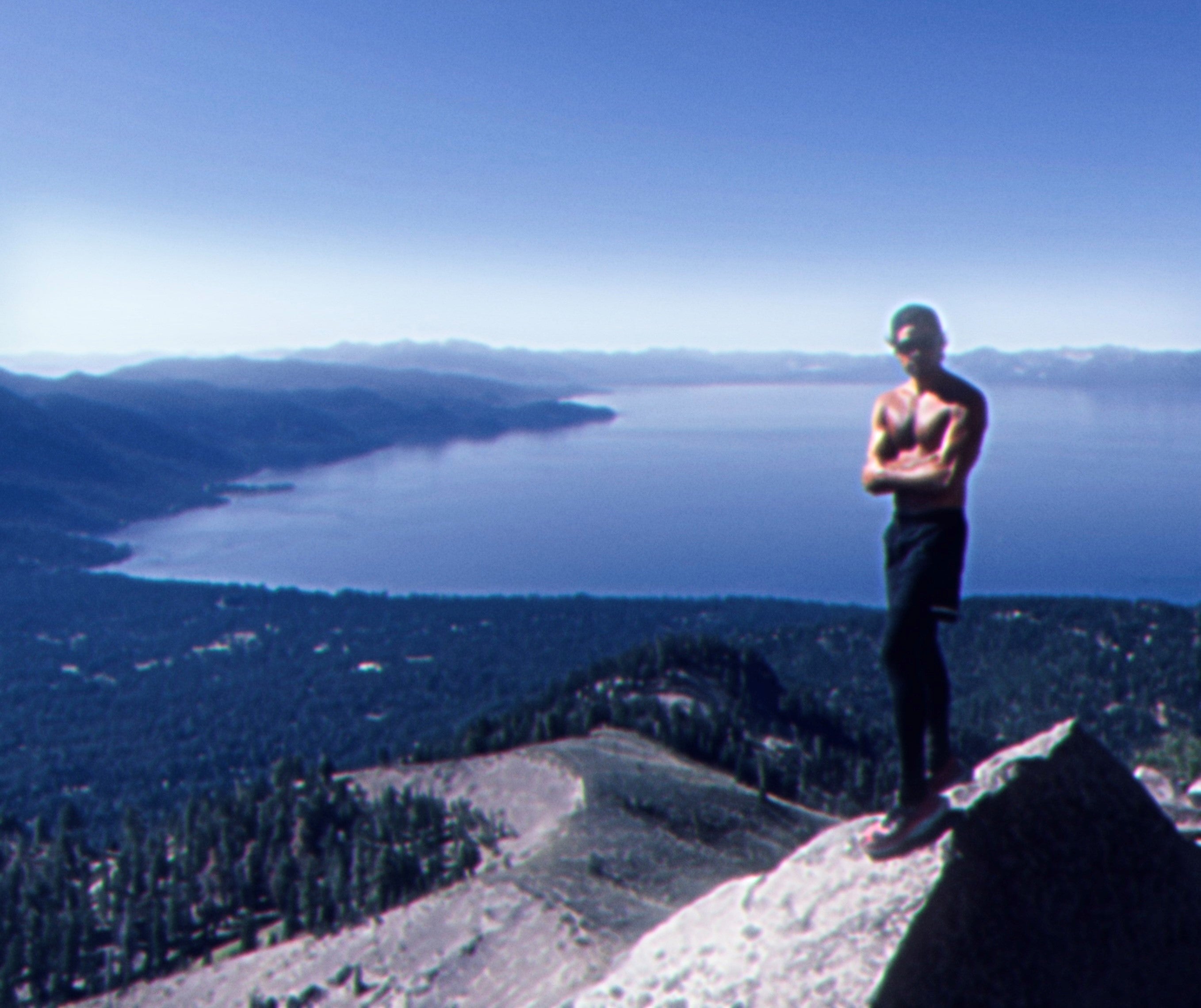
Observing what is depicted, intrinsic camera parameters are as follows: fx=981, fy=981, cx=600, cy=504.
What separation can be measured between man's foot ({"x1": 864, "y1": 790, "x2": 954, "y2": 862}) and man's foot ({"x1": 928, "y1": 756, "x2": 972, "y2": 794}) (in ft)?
0.25

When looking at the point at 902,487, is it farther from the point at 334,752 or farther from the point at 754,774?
the point at 334,752

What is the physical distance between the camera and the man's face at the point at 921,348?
10492 mm

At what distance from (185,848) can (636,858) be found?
38.4m

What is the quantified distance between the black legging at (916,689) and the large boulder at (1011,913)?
972 mm

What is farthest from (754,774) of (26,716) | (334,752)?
(26,716)

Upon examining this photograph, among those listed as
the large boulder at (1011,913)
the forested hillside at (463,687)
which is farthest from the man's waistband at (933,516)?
the forested hillside at (463,687)

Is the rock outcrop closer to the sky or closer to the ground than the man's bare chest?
closer to the ground

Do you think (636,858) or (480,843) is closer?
(636,858)

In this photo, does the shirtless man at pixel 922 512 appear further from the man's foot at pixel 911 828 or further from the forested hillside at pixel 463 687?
the forested hillside at pixel 463 687

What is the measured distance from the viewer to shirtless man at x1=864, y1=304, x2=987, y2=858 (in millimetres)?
10195

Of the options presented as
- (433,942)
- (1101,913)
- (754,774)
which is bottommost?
(754,774)

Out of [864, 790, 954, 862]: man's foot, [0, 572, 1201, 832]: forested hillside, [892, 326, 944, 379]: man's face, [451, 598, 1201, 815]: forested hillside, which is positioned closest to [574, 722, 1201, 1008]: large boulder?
[864, 790, 954, 862]: man's foot

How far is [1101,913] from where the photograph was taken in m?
11.6

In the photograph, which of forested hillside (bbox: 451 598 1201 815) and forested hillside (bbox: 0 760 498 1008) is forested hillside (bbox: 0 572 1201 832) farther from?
forested hillside (bbox: 0 760 498 1008)
